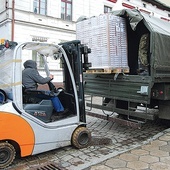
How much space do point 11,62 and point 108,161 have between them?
2.52 metres

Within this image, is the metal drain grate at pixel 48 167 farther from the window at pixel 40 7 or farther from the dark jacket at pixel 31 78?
the window at pixel 40 7

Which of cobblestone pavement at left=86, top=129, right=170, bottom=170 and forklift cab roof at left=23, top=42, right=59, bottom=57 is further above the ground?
forklift cab roof at left=23, top=42, right=59, bottom=57

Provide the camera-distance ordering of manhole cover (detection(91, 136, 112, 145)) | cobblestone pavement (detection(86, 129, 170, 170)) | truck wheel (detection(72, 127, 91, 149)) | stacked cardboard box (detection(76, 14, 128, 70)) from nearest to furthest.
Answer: cobblestone pavement (detection(86, 129, 170, 170)) → truck wheel (detection(72, 127, 91, 149)) → manhole cover (detection(91, 136, 112, 145)) → stacked cardboard box (detection(76, 14, 128, 70))

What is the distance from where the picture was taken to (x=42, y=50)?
4906mm

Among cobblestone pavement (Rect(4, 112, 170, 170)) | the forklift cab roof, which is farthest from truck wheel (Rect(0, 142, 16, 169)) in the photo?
the forklift cab roof

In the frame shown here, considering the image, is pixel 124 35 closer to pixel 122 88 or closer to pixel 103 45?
pixel 103 45

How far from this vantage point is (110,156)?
180 inches

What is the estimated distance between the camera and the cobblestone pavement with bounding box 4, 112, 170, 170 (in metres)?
4.20

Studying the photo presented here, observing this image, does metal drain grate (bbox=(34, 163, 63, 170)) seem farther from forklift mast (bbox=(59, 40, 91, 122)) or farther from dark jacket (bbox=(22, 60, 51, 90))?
dark jacket (bbox=(22, 60, 51, 90))

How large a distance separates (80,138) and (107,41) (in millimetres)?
2341

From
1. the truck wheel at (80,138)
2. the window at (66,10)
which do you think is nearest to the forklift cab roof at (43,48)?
the truck wheel at (80,138)

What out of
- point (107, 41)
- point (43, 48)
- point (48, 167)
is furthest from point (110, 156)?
point (107, 41)

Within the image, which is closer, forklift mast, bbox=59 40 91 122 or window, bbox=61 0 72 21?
forklift mast, bbox=59 40 91 122

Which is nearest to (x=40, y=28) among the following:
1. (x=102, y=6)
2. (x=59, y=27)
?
(x=59, y=27)
